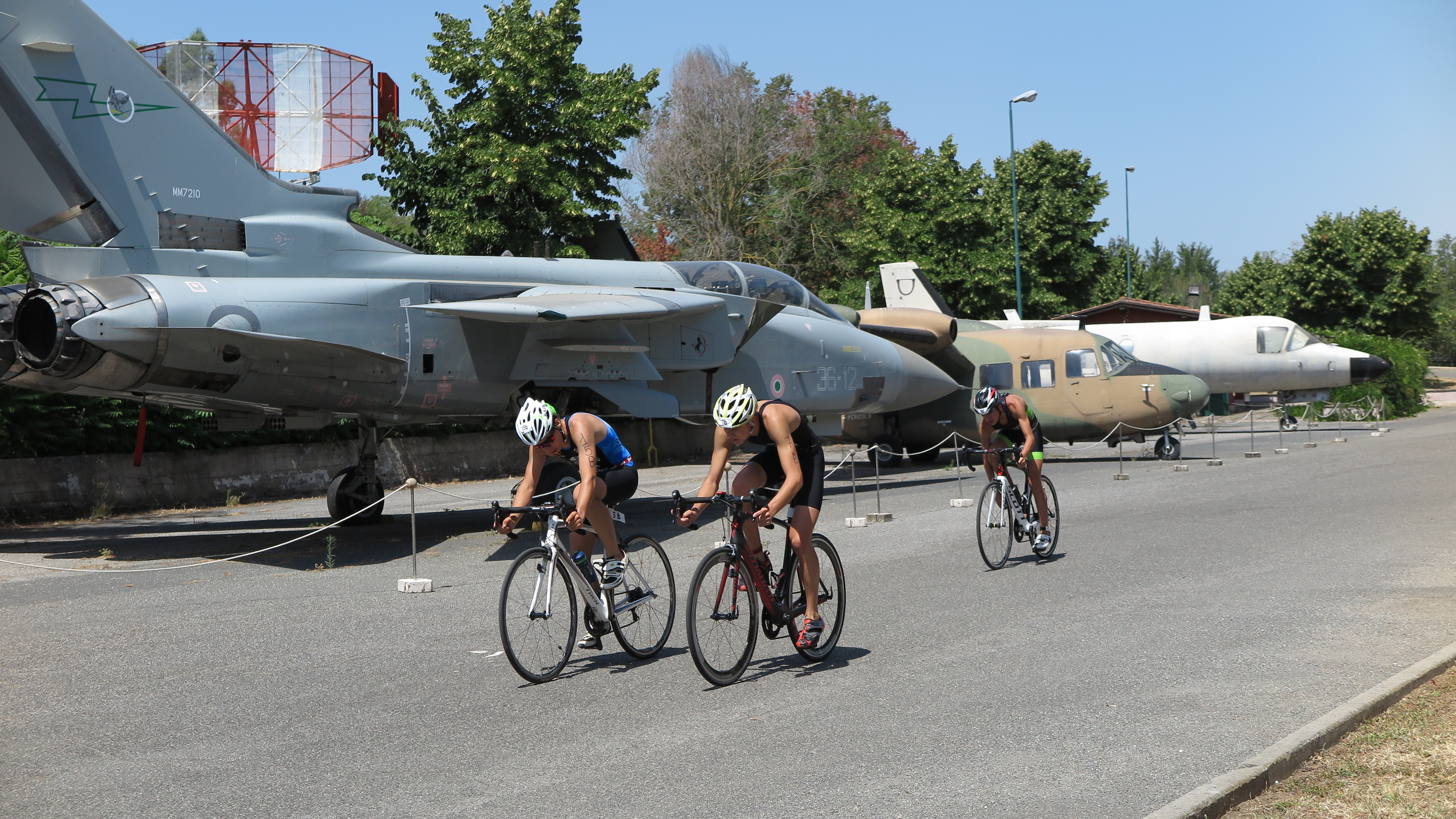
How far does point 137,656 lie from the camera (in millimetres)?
7797

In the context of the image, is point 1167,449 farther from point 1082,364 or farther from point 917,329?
point 917,329

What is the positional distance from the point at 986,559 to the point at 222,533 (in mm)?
10293

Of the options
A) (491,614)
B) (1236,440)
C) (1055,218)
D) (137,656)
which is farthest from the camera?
(1055,218)

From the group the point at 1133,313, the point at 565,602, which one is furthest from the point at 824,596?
the point at 1133,313

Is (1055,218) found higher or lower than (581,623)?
higher

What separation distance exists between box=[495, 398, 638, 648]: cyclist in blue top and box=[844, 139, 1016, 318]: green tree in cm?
3434

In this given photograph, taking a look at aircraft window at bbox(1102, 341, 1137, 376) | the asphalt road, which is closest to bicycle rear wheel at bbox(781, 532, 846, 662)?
the asphalt road

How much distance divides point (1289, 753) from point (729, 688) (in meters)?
3.03

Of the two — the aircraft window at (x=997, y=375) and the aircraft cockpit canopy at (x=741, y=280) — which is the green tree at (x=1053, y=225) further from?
the aircraft cockpit canopy at (x=741, y=280)

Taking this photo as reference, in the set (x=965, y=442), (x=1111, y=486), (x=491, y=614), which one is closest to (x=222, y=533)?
(x=491, y=614)

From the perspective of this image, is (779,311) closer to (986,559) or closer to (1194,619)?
(986,559)

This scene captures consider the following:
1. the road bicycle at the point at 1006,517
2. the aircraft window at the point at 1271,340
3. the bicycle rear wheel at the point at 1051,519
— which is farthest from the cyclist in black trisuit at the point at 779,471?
the aircraft window at the point at 1271,340

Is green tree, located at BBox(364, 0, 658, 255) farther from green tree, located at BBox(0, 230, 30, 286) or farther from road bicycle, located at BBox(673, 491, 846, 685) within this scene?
road bicycle, located at BBox(673, 491, 846, 685)

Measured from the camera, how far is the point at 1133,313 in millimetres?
45688
